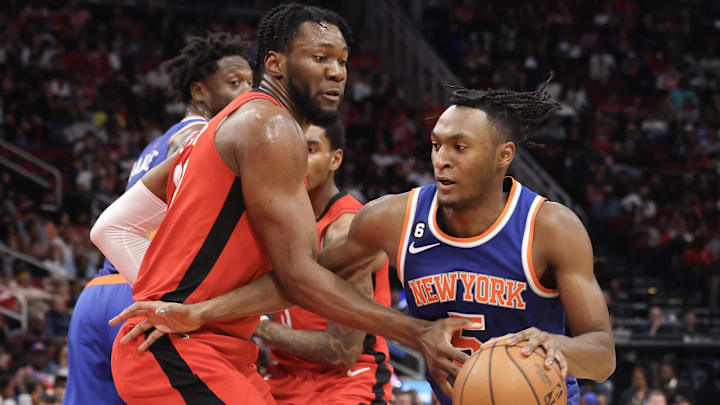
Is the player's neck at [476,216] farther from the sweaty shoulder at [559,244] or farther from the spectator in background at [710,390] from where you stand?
the spectator in background at [710,390]

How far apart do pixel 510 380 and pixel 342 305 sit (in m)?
0.73

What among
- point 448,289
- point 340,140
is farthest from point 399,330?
point 340,140

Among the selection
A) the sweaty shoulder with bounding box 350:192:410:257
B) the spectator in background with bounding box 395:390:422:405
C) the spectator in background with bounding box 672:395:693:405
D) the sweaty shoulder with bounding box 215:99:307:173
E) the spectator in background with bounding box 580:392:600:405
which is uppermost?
the sweaty shoulder with bounding box 215:99:307:173

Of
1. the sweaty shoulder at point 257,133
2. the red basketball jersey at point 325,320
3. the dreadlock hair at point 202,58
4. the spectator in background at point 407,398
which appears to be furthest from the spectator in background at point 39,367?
the sweaty shoulder at point 257,133

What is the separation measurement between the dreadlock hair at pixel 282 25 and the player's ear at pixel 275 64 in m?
0.02

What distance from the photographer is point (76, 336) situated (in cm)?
425

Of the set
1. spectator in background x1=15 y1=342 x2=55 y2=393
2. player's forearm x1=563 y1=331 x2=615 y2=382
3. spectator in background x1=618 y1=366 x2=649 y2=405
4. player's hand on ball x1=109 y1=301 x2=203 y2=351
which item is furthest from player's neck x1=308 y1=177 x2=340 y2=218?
spectator in background x1=618 y1=366 x2=649 y2=405

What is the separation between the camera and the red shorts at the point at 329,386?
4.32 metres

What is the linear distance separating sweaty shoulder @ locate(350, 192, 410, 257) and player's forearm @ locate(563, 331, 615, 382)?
808mm

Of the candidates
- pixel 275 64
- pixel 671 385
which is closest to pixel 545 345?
pixel 275 64

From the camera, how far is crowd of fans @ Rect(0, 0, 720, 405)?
1149 cm

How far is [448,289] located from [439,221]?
0.93 ft

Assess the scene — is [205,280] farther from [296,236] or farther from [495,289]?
[495,289]

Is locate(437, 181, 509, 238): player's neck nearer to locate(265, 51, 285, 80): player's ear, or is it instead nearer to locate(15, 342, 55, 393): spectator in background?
locate(265, 51, 285, 80): player's ear
